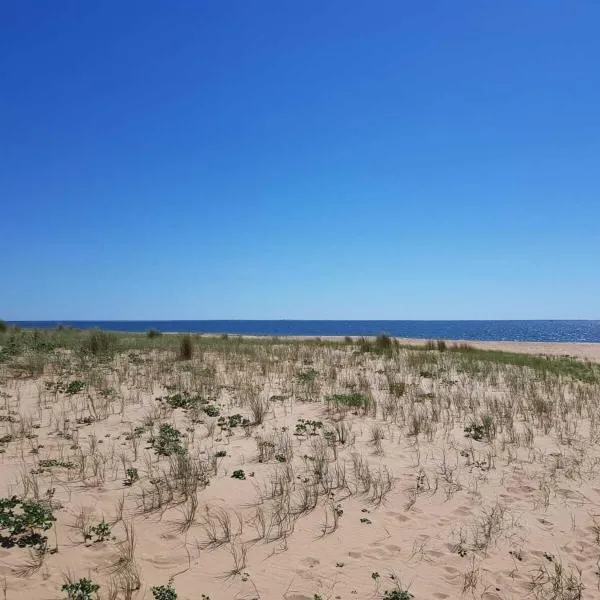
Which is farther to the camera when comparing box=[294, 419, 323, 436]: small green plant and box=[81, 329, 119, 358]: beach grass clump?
box=[81, 329, 119, 358]: beach grass clump

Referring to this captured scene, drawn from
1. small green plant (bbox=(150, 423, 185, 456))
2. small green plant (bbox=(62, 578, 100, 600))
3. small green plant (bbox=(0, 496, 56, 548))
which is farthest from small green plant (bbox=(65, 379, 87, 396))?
small green plant (bbox=(62, 578, 100, 600))

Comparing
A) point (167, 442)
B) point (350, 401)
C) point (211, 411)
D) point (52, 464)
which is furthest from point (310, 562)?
point (350, 401)

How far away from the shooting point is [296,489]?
18.2 feet

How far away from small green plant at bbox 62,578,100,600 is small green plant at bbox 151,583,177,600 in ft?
1.50

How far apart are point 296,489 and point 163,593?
2302mm

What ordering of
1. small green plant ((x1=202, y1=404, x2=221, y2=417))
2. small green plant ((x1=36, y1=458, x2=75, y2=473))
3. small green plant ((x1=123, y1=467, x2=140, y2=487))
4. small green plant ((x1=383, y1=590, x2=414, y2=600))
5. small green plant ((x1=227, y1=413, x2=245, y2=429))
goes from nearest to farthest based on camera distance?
small green plant ((x1=383, y1=590, x2=414, y2=600)), small green plant ((x1=123, y1=467, x2=140, y2=487)), small green plant ((x1=36, y1=458, x2=75, y2=473)), small green plant ((x1=227, y1=413, x2=245, y2=429)), small green plant ((x1=202, y1=404, x2=221, y2=417))

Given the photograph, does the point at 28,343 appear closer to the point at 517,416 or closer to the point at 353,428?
the point at 353,428

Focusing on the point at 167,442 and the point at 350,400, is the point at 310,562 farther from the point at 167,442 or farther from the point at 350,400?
the point at 350,400

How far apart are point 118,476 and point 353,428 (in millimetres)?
4124

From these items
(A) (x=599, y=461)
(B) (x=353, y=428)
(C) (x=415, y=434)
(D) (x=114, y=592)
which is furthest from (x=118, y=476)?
(A) (x=599, y=461)

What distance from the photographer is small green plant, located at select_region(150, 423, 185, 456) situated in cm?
649

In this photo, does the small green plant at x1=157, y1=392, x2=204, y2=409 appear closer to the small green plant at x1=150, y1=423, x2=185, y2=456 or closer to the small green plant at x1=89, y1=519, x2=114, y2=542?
the small green plant at x1=150, y1=423, x2=185, y2=456

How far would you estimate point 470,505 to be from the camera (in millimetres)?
5367

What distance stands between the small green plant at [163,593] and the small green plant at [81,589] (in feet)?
1.50
